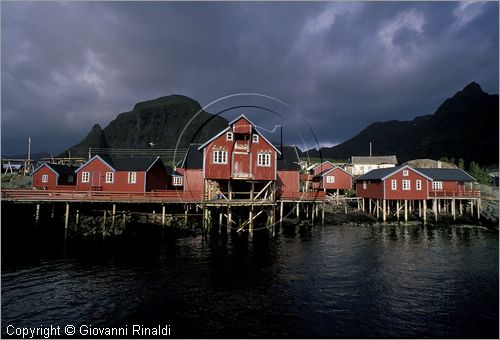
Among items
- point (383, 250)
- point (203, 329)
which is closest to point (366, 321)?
point (203, 329)

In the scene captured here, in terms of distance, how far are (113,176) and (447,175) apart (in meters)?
51.9

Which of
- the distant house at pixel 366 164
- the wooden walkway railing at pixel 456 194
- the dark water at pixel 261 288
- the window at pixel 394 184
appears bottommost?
the dark water at pixel 261 288

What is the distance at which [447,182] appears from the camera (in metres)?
46.4

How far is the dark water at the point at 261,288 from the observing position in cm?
1293

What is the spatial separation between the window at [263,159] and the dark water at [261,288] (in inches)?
375

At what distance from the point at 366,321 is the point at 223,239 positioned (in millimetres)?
17803

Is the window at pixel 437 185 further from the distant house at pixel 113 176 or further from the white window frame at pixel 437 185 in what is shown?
the distant house at pixel 113 176

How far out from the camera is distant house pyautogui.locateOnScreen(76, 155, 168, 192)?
3628cm

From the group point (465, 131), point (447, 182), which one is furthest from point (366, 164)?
point (465, 131)

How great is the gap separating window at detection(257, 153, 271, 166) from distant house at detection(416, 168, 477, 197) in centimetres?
2887

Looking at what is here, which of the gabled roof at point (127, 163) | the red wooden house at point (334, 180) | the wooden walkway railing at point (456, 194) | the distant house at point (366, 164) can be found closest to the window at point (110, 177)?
the gabled roof at point (127, 163)

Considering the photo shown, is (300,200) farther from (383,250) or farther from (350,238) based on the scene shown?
(383,250)

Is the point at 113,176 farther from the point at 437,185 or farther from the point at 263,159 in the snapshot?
the point at 437,185

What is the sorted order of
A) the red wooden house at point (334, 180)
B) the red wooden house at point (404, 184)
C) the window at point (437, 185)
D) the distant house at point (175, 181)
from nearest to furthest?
1. the red wooden house at point (404, 184)
2. the distant house at point (175, 181)
3. the window at point (437, 185)
4. the red wooden house at point (334, 180)
